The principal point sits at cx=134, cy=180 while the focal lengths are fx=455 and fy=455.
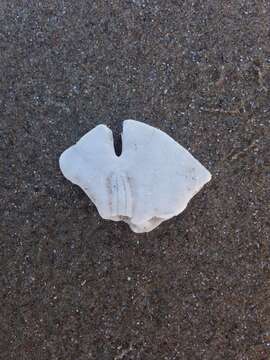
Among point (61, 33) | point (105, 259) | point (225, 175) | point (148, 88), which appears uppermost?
point (61, 33)

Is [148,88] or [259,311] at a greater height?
[148,88]

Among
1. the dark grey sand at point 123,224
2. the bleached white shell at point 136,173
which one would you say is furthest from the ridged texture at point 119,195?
the dark grey sand at point 123,224

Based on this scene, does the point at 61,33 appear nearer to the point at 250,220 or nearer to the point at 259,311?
the point at 250,220

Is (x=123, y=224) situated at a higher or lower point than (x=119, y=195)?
lower

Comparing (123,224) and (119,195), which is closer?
(119,195)

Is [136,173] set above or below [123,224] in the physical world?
above

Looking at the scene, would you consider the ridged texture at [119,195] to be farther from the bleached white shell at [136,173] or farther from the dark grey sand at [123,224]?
the dark grey sand at [123,224]

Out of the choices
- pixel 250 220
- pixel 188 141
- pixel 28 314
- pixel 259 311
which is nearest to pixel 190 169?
pixel 188 141

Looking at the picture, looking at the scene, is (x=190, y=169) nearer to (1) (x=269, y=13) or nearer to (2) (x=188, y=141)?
(2) (x=188, y=141)
